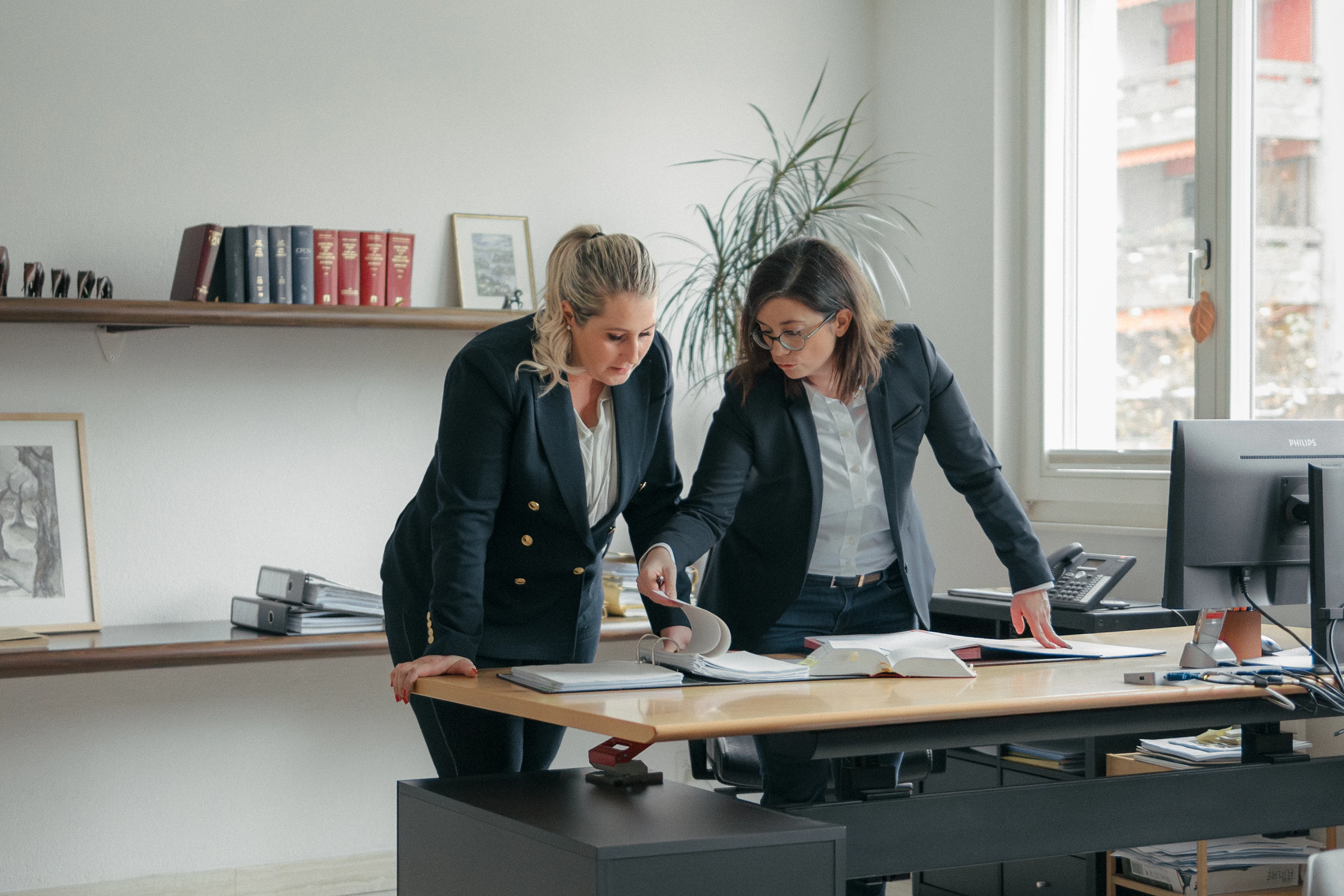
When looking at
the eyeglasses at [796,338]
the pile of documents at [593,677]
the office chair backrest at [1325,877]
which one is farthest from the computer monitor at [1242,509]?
the pile of documents at [593,677]

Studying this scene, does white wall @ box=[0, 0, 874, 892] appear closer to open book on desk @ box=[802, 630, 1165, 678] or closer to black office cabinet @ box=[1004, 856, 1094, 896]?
black office cabinet @ box=[1004, 856, 1094, 896]

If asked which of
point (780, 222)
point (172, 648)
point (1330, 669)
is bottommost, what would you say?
point (172, 648)

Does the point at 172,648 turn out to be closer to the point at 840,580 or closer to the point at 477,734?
the point at 477,734

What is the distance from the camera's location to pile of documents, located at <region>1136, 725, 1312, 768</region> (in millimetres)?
2711

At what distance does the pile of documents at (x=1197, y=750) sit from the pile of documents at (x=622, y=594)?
125 centimetres

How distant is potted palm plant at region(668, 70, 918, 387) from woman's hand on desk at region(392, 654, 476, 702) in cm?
179

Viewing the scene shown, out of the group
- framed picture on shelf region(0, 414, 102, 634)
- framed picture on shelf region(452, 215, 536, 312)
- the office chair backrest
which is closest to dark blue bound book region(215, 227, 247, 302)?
framed picture on shelf region(0, 414, 102, 634)

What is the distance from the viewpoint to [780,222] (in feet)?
12.5

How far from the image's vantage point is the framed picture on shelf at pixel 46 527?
3.16 meters

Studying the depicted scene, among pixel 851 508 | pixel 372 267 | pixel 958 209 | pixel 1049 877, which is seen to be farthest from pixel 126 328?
pixel 1049 877

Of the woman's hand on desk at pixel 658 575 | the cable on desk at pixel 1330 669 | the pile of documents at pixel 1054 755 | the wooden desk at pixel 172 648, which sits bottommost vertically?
the pile of documents at pixel 1054 755

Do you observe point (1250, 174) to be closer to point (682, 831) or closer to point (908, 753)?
point (908, 753)

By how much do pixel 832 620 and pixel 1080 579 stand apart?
1042 mm

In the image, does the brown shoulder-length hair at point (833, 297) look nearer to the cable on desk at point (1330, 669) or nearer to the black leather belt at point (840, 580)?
the black leather belt at point (840, 580)
